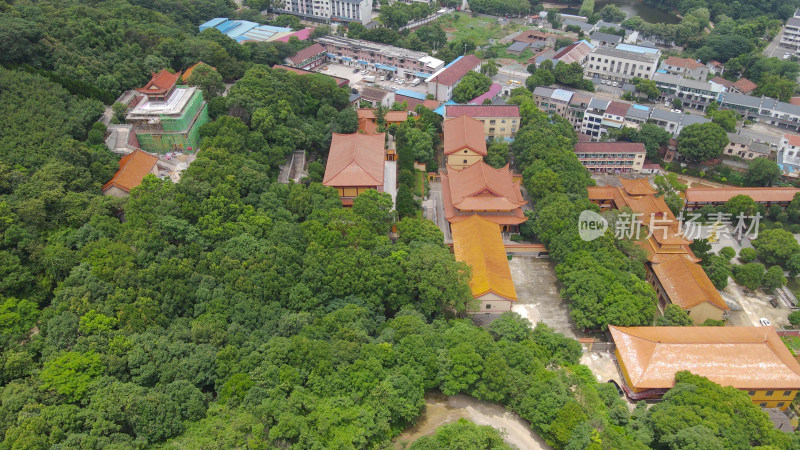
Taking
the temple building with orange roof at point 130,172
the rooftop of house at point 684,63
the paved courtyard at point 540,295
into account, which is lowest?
the paved courtyard at point 540,295

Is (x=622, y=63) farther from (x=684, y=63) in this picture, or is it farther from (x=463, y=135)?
(x=463, y=135)

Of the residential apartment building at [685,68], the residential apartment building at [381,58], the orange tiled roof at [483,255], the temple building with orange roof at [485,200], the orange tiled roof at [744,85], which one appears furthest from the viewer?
the residential apartment building at [381,58]

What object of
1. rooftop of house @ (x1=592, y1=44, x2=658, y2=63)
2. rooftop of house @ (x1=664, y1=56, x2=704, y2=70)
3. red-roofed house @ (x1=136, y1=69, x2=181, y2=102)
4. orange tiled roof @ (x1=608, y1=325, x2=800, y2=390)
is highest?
red-roofed house @ (x1=136, y1=69, x2=181, y2=102)

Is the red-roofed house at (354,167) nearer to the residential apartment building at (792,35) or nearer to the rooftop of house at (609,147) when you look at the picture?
the rooftop of house at (609,147)

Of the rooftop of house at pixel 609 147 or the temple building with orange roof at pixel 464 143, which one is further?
the rooftop of house at pixel 609 147

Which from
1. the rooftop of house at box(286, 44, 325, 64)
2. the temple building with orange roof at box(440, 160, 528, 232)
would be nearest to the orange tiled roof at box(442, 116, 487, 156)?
the temple building with orange roof at box(440, 160, 528, 232)

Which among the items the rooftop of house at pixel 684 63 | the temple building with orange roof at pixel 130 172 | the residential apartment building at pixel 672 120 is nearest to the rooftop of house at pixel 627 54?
the rooftop of house at pixel 684 63

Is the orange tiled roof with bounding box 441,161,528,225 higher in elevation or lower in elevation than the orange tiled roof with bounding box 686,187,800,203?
higher

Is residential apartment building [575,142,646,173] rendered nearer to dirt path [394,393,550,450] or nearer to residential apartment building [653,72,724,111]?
residential apartment building [653,72,724,111]
